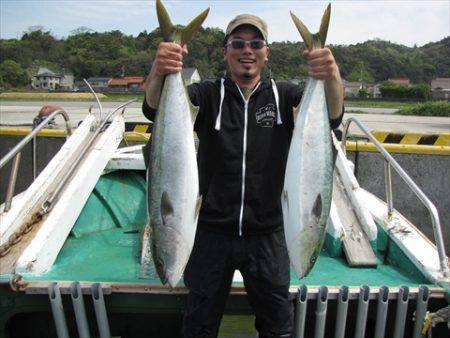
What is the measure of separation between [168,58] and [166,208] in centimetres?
79

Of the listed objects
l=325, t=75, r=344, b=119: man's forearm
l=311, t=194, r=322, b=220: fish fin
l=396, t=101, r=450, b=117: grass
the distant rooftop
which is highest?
the distant rooftop

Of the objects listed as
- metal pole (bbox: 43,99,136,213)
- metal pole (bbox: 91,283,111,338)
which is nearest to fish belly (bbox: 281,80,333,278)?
metal pole (bbox: 91,283,111,338)

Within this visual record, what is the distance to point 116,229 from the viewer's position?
188 inches

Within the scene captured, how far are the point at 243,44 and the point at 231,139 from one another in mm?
561

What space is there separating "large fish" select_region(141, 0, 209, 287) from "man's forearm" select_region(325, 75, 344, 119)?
761mm

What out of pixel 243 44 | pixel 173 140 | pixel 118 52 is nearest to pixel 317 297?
pixel 173 140

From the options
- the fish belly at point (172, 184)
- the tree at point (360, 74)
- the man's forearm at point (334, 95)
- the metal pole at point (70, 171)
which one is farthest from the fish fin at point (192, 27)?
the tree at point (360, 74)

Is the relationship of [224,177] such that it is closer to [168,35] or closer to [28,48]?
[168,35]

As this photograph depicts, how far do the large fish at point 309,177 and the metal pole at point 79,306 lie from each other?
155cm

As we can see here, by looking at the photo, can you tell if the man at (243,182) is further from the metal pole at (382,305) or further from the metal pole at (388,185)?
the metal pole at (388,185)

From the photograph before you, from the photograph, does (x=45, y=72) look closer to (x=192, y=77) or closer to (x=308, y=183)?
(x=192, y=77)

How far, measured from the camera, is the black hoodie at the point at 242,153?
8.78ft

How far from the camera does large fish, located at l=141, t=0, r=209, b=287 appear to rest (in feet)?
7.64

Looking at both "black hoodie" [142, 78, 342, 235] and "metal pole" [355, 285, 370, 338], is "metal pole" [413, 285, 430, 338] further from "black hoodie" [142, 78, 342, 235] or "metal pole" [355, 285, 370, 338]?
"black hoodie" [142, 78, 342, 235]
